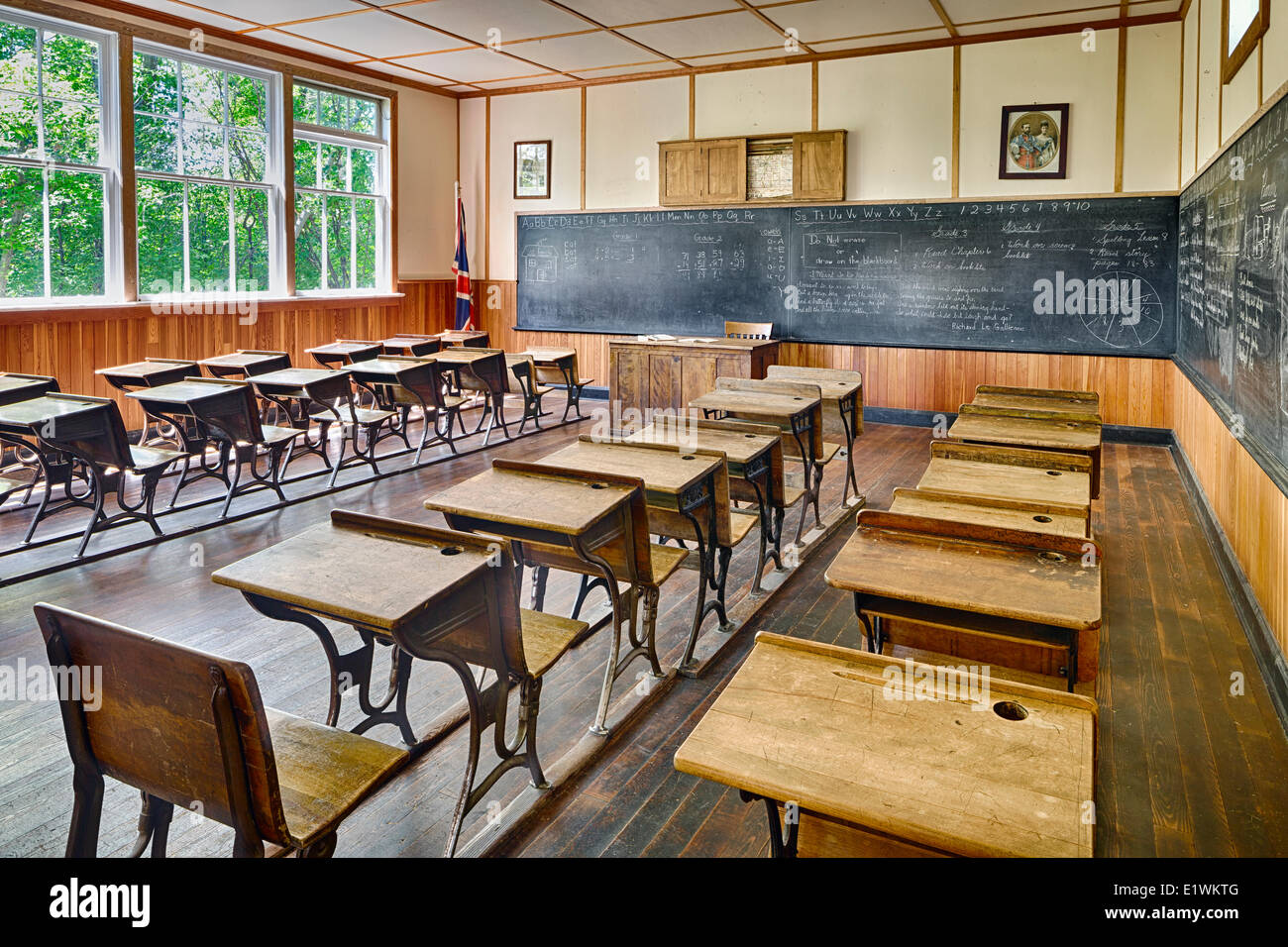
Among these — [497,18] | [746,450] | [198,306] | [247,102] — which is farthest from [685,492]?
[247,102]

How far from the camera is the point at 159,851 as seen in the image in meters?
1.83

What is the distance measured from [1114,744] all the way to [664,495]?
1567 millimetres

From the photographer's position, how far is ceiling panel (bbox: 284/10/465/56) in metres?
7.24

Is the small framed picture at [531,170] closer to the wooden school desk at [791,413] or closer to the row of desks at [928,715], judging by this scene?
the wooden school desk at [791,413]

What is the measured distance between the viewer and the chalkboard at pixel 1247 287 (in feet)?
10.8

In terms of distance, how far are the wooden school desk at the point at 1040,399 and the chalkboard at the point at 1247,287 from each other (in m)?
0.61

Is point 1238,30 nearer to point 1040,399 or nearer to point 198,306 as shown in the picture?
point 1040,399

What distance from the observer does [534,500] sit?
2.64 m

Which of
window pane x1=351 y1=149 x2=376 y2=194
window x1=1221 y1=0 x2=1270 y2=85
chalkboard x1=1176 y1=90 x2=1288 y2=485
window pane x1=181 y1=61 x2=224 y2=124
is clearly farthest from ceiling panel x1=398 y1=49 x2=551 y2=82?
chalkboard x1=1176 y1=90 x2=1288 y2=485

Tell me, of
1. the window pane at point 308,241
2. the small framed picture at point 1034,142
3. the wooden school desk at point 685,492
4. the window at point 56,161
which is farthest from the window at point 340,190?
the wooden school desk at point 685,492

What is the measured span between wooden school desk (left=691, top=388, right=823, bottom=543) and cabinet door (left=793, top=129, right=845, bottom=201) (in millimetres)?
4250

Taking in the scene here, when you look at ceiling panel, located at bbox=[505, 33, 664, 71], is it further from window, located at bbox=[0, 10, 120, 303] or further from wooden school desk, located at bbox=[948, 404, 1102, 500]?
wooden school desk, located at bbox=[948, 404, 1102, 500]
